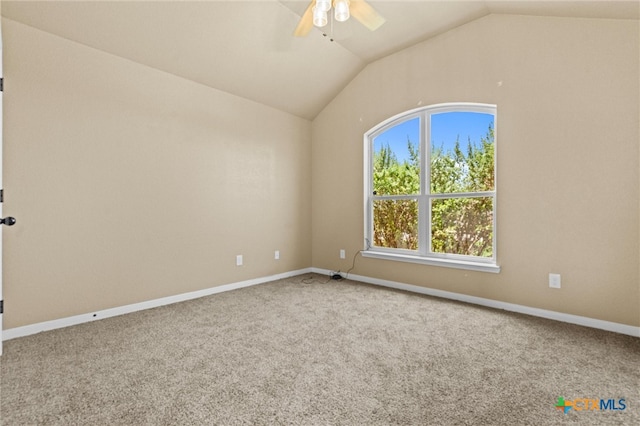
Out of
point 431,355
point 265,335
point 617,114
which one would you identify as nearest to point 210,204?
point 265,335

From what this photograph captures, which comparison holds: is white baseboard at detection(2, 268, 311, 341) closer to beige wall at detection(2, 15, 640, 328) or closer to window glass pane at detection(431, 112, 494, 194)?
beige wall at detection(2, 15, 640, 328)

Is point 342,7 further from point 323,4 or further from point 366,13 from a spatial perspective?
point 366,13

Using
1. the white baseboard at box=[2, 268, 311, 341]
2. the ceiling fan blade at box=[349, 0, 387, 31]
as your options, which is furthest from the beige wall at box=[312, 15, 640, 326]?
the white baseboard at box=[2, 268, 311, 341]

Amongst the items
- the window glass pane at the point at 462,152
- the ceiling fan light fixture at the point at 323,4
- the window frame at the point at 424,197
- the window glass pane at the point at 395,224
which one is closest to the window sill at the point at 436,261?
the window frame at the point at 424,197

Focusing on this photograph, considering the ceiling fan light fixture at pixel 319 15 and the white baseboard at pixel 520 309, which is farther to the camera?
the white baseboard at pixel 520 309

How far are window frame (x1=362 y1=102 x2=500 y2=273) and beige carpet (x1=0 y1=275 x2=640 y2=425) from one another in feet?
2.07

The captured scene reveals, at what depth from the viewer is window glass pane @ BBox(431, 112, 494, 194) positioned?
3.22 metres

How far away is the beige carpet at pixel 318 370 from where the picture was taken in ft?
4.75

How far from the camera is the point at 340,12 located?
2146 millimetres

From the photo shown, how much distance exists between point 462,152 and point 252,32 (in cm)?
256

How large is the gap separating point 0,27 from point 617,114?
4.63 meters

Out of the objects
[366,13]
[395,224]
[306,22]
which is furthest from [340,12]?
[395,224]

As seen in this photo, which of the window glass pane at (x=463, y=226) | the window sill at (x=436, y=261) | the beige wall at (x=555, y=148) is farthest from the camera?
the window glass pane at (x=463, y=226)

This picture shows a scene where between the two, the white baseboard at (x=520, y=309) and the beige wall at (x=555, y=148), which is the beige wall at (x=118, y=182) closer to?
the white baseboard at (x=520, y=309)
